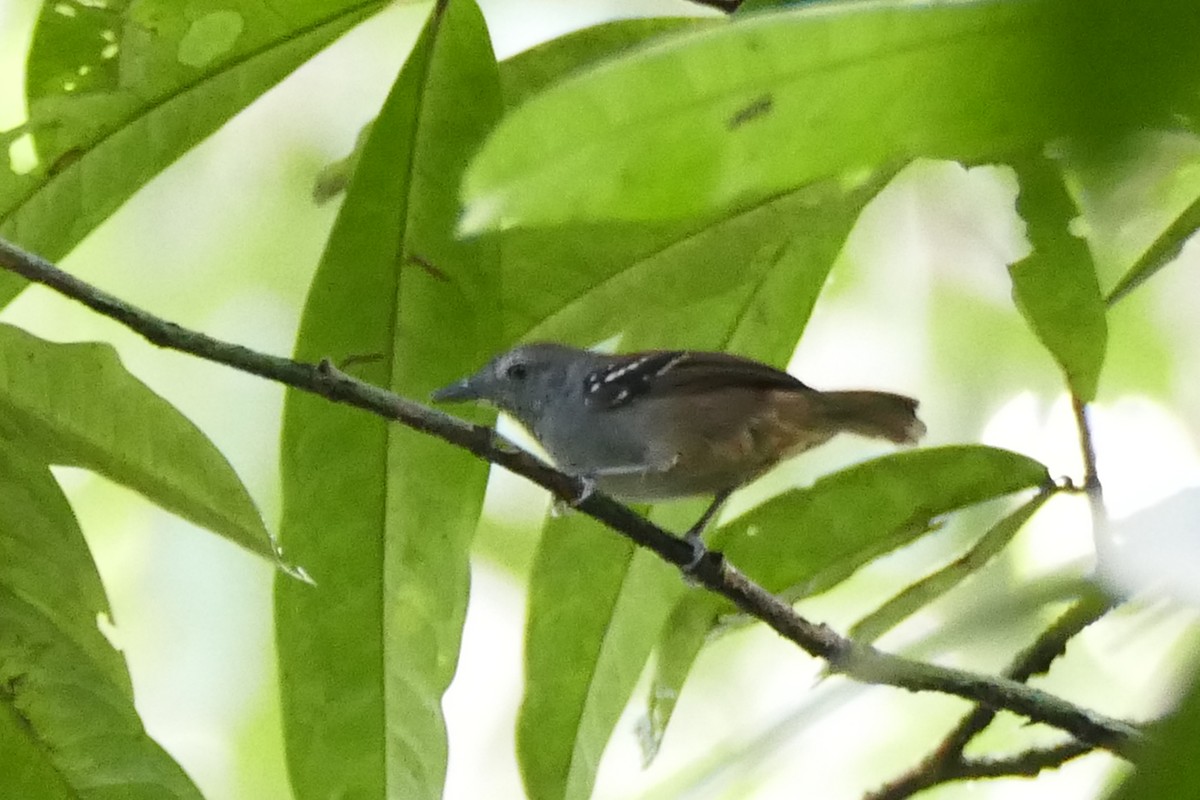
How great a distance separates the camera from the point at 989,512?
5.10 feet

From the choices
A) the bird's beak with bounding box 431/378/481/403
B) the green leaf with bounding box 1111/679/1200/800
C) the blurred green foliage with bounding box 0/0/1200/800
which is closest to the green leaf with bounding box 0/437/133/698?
the blurred green foliage with bounding box 0/0/1200/800

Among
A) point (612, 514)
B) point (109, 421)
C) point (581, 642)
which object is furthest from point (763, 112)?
point (581, 642)

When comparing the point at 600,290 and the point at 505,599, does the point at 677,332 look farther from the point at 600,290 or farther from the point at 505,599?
the point at 505,599

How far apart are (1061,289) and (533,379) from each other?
2.89 ft

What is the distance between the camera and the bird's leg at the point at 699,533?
4.01 ft

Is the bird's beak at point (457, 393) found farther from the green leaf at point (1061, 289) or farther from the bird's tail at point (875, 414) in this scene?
the green leaf at point (1061, 289)

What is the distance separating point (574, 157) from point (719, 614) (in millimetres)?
1070

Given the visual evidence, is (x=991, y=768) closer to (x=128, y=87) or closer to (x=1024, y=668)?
(x=1024, y=668)

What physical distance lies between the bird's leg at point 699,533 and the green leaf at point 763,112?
65cm

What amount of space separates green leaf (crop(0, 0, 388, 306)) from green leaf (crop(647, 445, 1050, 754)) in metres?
0.74

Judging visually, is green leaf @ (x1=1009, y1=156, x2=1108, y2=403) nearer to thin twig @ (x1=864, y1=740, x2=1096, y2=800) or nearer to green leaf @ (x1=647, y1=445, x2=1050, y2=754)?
green leaf @ (x1=647, y1=445, x2=1050, y2=754)

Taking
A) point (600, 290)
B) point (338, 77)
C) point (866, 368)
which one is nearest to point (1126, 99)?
point (600, 290)

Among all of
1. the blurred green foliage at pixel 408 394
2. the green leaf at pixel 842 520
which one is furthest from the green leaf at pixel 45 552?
the green leaf at pixel 842 520

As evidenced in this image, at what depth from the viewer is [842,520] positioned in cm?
149
